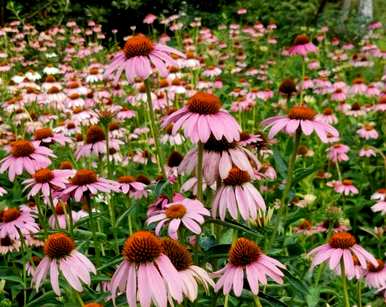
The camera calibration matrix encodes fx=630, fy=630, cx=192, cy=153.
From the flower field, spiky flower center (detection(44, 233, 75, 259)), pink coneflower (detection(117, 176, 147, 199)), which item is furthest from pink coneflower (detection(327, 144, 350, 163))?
spiky flower center (detection(44, 233, 75, 259))

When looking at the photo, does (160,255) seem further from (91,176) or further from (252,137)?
(252,137)

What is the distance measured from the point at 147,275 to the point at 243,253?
0.26m

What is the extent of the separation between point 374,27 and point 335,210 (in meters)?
4.81

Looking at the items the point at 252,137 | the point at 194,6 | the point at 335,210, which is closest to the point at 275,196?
the point at 335,210

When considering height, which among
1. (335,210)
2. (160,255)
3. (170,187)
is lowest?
(335,210)

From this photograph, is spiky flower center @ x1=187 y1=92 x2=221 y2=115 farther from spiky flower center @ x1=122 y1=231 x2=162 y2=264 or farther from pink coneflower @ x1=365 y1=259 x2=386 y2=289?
pink coneflower @ x1=365 y1=259 x2=386 y2=289

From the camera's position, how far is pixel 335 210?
2.05m

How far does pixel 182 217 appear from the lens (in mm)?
1327

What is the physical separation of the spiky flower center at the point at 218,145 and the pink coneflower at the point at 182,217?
17 centimetres

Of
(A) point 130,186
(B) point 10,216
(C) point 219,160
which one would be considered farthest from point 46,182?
(C) point 219,160

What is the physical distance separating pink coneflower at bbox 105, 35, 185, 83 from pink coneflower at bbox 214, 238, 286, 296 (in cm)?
54

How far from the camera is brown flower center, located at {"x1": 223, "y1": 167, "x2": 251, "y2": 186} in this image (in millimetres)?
1513

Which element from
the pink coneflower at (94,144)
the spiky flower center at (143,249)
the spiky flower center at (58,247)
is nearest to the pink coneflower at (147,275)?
the spiky flower center at (143,249)

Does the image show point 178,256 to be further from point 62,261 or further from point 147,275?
point 62,261
